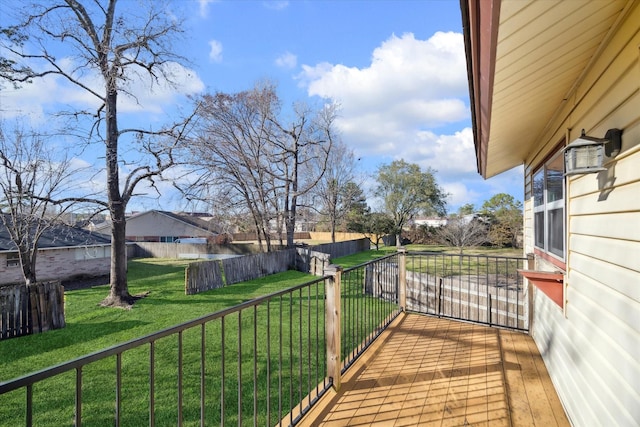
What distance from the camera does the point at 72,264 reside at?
14.0m

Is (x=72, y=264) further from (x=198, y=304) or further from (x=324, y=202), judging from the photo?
(x=324, y=202)

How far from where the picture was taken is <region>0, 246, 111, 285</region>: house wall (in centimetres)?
1230

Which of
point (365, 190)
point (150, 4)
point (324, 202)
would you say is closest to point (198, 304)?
point (150, 4)

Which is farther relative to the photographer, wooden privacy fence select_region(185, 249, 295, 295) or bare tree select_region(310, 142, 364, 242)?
bare tree select_region(310, 142, 364, 242)

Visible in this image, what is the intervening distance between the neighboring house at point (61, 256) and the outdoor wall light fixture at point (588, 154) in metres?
14.1

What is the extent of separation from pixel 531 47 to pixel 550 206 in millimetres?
2295

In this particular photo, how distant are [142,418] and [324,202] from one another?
67.6 ft

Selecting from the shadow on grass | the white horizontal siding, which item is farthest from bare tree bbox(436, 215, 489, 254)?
the white horizontal siding

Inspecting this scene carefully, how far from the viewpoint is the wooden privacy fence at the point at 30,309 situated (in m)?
6.25

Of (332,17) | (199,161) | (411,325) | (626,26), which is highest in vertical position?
(332,17)

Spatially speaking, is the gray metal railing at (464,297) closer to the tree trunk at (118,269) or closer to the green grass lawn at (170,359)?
the green grass lawn at (170,359)

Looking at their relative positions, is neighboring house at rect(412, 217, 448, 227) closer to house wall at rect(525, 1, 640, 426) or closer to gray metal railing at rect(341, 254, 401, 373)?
gray metal railing at rect(341, 254, 401, 373)

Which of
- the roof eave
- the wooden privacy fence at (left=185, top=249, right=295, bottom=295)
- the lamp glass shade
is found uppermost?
the roof eave

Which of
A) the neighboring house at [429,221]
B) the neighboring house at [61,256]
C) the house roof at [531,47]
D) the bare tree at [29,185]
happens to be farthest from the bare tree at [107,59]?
the neighboring house at [429,221]
